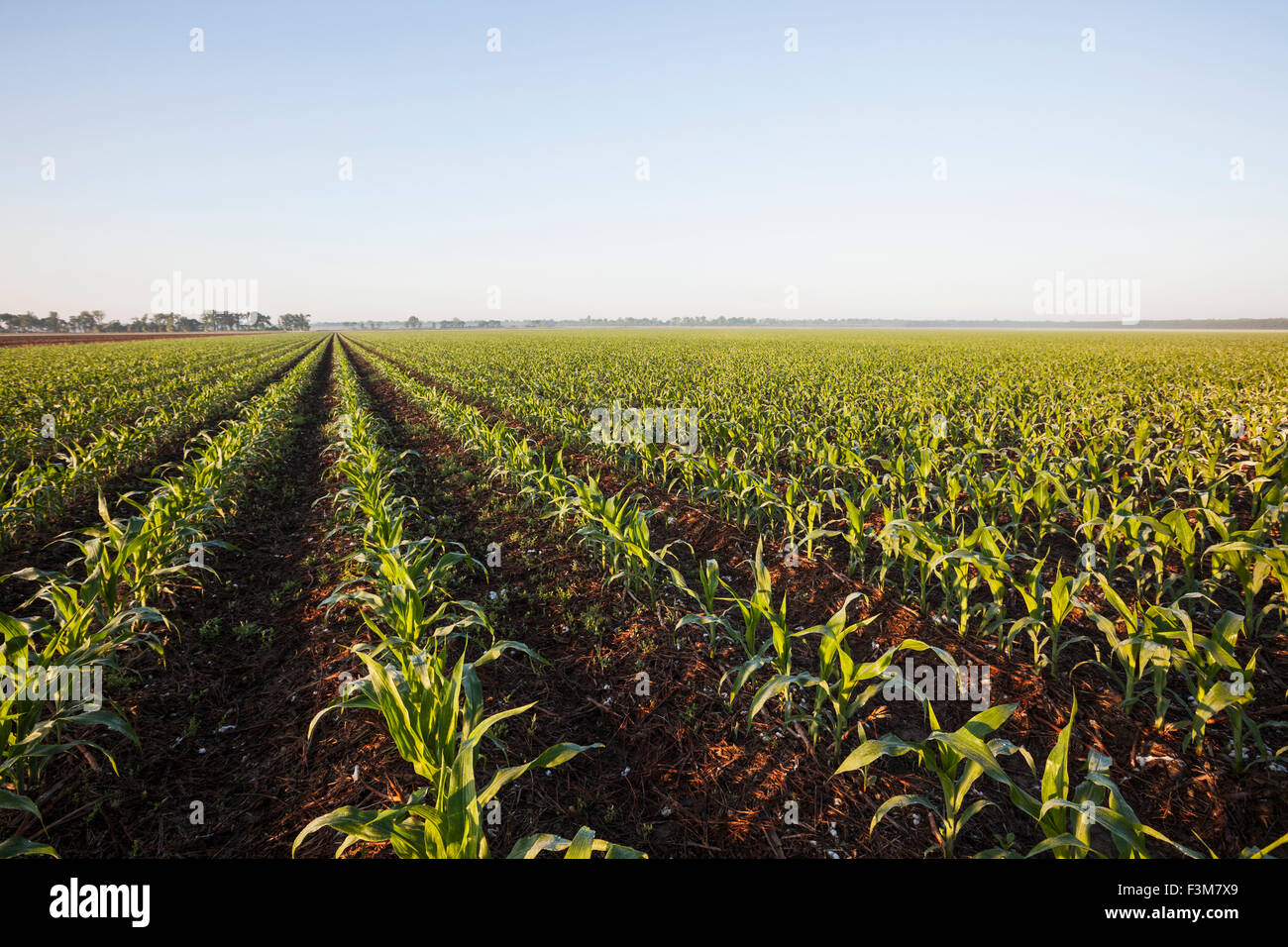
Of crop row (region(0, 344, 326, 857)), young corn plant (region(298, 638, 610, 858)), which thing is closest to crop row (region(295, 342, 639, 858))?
young corn plant (region(298, 638, 610, 858))

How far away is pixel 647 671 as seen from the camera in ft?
12.9

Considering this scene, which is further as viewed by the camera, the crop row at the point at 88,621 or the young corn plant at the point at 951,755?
the crop row at the point at 88,621

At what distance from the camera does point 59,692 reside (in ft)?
9.35

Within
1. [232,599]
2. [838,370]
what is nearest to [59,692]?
[232,599]

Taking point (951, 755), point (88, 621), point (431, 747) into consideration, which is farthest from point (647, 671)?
point (88, 621)

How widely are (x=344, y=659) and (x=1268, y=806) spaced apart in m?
5.43

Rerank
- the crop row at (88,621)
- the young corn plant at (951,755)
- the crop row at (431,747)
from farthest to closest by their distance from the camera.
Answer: the crop row at (88,621) < the young corn plant at (951,755) < the crop row at (431,747)

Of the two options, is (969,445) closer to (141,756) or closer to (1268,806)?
(1268,806)

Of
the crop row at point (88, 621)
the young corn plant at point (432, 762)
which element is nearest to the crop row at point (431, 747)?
the young corn plant at point (432, 762)

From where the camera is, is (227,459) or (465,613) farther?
(227,459)

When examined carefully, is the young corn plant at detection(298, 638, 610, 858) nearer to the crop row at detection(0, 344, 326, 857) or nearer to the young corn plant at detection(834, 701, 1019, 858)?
the crop row at detection(0, 344, 326, 857)

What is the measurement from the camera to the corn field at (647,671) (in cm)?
252

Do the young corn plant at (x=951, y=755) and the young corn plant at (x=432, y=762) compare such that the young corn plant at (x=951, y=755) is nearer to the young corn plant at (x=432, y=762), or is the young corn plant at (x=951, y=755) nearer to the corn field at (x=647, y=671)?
the corn field at (x=647, y=671)
